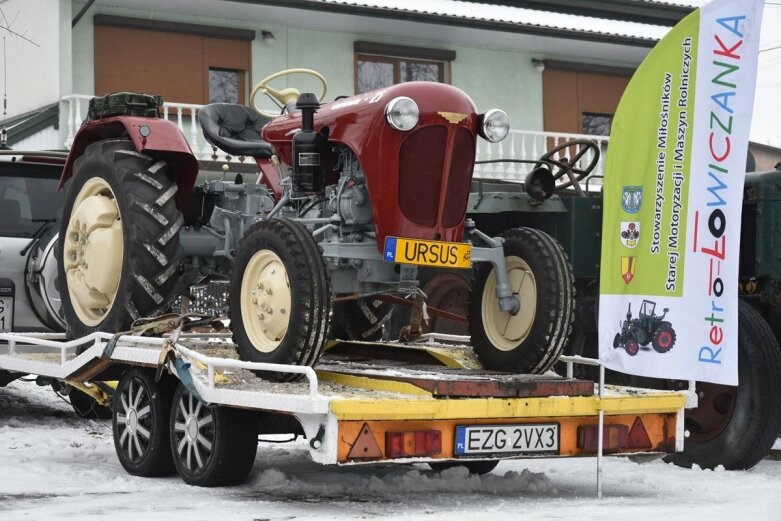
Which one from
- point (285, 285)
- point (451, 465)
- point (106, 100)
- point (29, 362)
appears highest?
point (106, 100)

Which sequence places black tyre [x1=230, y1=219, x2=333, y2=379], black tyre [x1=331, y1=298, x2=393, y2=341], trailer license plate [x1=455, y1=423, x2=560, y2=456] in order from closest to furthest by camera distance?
trailer license plate [x1=455, y1=423, x2=560, y2=456]
black tyre [x1=230, y1=219, x2=333, y2=379]
black tyre [x1=331, y1=298, x2=393, y2=341]

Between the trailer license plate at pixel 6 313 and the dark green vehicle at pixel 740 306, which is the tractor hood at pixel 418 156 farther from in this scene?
the trailer license plate at pixel 6 313

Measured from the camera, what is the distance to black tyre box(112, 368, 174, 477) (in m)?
7.03

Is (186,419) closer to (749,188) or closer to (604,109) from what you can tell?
(749,188)

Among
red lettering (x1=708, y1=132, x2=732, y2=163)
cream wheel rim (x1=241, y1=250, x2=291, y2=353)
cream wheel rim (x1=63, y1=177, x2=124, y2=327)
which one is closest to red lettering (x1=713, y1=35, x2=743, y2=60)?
red lettering (x1=708, y1=132, x2=732, y2=163)

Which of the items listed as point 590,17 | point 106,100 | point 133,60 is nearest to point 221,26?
point 133,60

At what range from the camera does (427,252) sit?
677 centimetres

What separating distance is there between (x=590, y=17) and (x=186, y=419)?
1702 cm

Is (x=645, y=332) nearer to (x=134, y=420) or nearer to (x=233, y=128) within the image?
(x=134, y=420)

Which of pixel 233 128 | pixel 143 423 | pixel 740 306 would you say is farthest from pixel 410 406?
pixel 233 128

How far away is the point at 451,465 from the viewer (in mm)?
8008

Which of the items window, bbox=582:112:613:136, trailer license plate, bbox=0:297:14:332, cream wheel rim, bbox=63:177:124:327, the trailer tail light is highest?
window, bbox=582:112:613:136

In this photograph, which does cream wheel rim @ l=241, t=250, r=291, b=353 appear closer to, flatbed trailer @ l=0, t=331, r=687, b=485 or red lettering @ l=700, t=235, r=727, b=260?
flatbed trailer @ l=0, t=331, r=687, b=485

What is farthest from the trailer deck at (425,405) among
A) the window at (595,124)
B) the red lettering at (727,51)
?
the window at (595,124)
